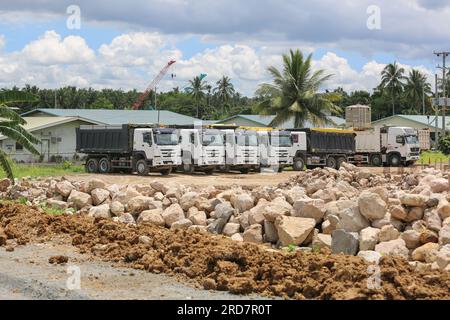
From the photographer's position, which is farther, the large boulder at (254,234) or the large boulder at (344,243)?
the large boulder at (254,234)

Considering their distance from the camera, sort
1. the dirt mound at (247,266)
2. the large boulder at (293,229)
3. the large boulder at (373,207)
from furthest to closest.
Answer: the large boulder at (293,229) → the large boulder at (373,207) → the dirt mound at (247,266)

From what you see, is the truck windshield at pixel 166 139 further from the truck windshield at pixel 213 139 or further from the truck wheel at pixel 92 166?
the truck wheel at pixel 92 166

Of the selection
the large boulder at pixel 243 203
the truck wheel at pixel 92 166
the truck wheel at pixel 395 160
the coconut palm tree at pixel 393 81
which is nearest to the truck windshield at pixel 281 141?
the truck wheel at pixel 395 160

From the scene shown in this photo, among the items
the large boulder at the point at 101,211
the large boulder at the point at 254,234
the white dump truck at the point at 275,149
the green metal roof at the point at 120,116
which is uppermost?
the green metal roof at the point at 120,116

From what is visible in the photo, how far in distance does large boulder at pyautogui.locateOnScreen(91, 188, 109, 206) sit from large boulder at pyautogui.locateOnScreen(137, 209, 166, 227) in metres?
3.04

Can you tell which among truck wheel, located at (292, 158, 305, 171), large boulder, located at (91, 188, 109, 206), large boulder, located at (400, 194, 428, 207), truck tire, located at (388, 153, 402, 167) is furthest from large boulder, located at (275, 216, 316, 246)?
truck tire, located at (388, 153, 402, 167)

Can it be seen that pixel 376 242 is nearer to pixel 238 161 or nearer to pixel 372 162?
pixel 238 161

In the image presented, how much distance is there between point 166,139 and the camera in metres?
34.7

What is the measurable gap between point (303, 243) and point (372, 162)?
35.7m

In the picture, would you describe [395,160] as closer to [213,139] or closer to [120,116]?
[213,139]

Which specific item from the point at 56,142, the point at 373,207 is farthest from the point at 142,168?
the point at 373,207

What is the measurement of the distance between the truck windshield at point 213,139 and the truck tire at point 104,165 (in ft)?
17.3

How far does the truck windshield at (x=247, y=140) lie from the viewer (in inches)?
1489

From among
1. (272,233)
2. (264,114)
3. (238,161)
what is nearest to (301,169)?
A: (238,161)
